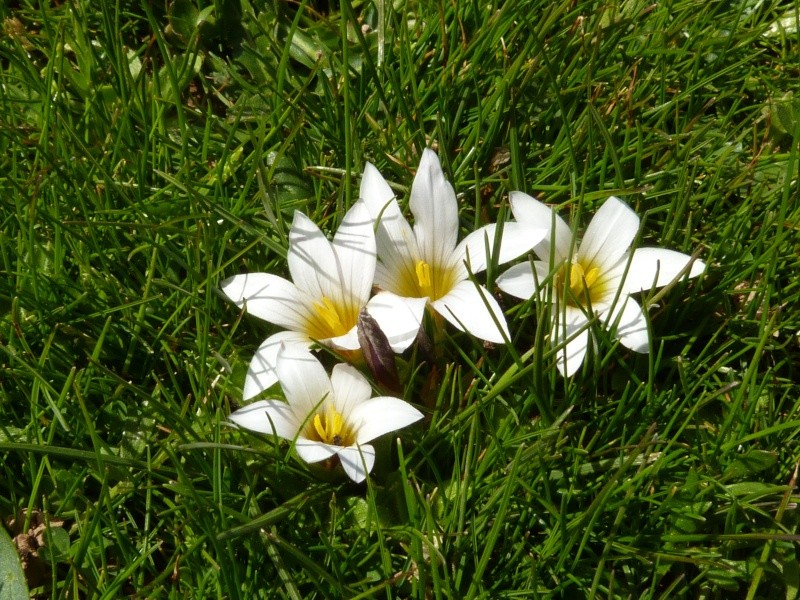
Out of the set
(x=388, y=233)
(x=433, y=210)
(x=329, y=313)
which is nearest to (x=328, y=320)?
(x=329, y=313)

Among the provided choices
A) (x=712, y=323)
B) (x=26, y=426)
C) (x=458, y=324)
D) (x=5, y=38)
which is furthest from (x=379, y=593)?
(x=5, y=38)

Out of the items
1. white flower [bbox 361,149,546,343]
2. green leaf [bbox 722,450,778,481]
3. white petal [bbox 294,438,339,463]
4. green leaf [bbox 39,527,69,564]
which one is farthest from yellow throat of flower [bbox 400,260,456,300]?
green leaf [bbox 39,527,69,564]

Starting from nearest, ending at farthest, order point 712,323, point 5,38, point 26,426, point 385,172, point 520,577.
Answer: point 520,577 < point 26,426 < point 712,323 < point 385,172 < point 5,38

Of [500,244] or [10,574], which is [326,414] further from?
[10,574]

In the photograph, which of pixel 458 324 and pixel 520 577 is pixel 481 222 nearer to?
pixel 458 324

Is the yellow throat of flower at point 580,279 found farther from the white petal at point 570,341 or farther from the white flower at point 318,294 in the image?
the white flower at point 318,294
